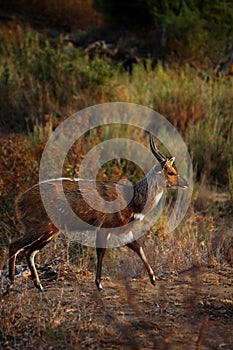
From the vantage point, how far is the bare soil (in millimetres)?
3994

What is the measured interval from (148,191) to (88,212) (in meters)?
0.50

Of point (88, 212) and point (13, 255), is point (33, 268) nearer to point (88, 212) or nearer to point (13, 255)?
point (13, 255)

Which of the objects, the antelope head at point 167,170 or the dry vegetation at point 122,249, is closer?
the dry vegetation at point 122,249

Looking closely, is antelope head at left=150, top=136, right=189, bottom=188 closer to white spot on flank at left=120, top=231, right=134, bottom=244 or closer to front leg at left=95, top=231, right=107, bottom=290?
white spot on flank at left=120, top=231, right=134, bottom=244

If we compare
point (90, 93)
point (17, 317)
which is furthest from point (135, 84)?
point (17, 317)

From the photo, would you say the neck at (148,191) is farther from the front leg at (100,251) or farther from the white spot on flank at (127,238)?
the front leg at (100,251)

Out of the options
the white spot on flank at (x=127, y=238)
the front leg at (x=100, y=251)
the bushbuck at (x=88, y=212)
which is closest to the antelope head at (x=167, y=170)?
the bushbuck at (x=88, y=212)

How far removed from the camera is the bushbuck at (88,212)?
4910 mm

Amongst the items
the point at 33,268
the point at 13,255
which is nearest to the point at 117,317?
the point at 33,268

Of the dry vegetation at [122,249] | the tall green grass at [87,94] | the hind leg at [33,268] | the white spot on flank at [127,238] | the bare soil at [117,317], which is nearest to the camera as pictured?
the bare soil at [117,317]

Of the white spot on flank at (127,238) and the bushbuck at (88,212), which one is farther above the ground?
the bushbuck at (88,212)

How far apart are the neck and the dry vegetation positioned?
61 cm

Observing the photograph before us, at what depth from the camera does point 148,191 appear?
200 inches

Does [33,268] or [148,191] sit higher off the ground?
[148,191]
